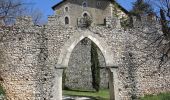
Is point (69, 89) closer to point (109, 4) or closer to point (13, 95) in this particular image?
point (13, 95)

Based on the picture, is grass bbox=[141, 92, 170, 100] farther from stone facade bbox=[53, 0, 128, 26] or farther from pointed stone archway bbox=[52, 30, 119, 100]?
stone facade bbox=[53, 0, 128, 26]

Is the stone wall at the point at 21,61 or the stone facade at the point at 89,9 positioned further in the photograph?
the stone facade at the point at 89,9

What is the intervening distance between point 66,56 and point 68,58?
0.17 metres

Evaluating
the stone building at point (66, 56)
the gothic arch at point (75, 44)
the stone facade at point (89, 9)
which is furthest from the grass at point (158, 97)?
the stone facade at point (89, 9)

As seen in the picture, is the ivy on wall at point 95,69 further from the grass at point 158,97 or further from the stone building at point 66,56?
the grass at point 158,97

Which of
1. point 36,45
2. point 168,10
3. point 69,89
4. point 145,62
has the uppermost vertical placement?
point 168,10

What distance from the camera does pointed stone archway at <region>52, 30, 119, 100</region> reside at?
49.7 ft

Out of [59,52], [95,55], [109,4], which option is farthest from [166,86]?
[109,4]

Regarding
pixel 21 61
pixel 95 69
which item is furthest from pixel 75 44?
pixel 95 69

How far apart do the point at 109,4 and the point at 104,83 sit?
2096cm

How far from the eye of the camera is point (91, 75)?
27.0 m

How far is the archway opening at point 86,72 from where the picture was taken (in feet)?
85.1

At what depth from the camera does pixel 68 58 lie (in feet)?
51.1

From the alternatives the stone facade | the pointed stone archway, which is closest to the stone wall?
the pointed stone archway
